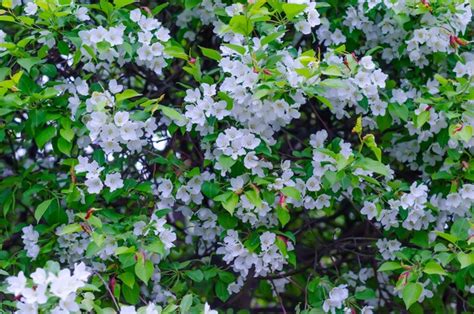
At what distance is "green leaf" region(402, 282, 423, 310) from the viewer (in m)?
2.42

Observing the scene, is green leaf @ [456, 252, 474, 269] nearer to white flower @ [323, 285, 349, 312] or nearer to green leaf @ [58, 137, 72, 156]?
A: white flower @ [323, 285, 349, 312]

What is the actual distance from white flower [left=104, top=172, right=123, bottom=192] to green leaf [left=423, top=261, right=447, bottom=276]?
39.1 inches

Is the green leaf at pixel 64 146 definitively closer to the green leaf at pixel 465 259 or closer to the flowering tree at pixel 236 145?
the flowering tree at pixel 236 145

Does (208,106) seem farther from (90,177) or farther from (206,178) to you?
(90,177)

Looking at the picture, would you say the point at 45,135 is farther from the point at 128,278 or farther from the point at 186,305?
the point at 186,305

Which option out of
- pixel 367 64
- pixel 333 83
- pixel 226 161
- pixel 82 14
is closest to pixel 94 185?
pixel 226 161

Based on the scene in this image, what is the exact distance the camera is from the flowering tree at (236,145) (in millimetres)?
2430

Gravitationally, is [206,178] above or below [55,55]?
below

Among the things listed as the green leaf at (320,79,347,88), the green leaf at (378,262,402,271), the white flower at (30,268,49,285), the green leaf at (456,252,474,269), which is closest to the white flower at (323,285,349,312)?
the green leaf at (378,262,402,271)

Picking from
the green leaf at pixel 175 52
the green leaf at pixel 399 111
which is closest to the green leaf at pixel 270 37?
the green leaf at pixel 175 52

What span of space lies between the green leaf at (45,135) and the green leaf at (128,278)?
18.6 inches

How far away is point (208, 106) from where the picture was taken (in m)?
2.52

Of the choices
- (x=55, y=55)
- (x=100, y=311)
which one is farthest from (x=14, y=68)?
(x=100, y=311)

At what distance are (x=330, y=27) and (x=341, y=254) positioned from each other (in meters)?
1.00
